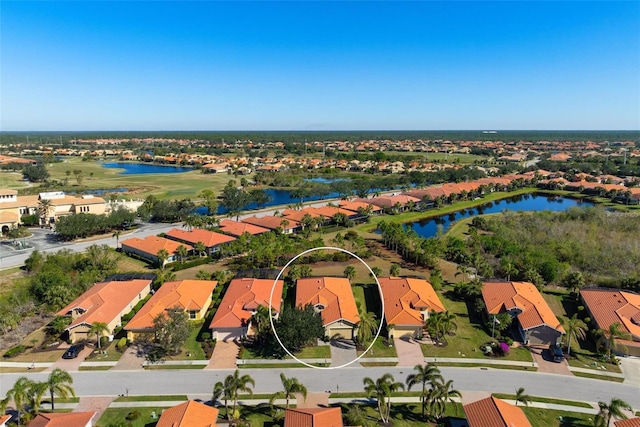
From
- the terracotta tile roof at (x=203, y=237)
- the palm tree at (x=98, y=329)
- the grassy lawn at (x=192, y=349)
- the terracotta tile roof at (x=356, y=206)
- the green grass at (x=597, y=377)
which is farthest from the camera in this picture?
the terracotta tile roof at (x=356, y=206)

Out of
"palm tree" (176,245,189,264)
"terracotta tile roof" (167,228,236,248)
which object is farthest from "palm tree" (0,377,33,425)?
"terracotta tile roof" (167,228,236,248)

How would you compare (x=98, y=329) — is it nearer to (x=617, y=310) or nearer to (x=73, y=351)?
(x=73, y=351)

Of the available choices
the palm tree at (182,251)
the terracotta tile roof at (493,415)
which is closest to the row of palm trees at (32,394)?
the terracotta tile roof at (493,415)

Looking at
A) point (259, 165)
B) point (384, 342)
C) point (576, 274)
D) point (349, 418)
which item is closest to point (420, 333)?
point (384, 342)

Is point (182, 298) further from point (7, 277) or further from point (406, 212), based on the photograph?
point (406, 212)

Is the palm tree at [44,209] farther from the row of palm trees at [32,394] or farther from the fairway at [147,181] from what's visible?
the row of palm trees at [32,394]

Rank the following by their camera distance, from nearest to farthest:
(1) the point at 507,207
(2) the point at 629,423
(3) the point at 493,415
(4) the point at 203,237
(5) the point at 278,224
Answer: (2) the point at 629,423, (3) the point at 493,415, (4) the point at 203,237, (5) the point at 278,224, (1) the point at 507,207

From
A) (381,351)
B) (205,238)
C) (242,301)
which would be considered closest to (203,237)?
(205,238)
